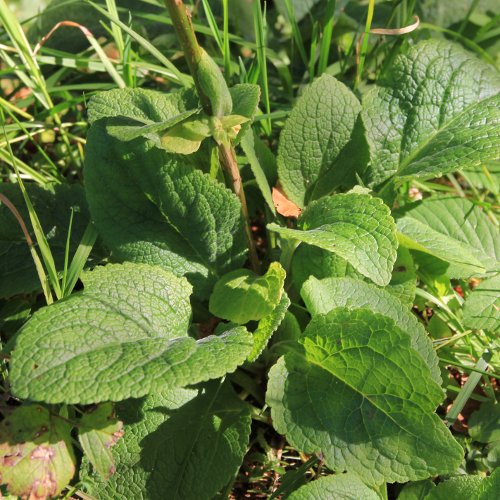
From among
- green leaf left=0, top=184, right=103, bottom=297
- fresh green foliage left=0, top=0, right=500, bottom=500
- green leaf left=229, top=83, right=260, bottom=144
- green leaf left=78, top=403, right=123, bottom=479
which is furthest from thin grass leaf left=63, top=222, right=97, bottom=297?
green leaf left=229, top=83, right=260, bottom=144

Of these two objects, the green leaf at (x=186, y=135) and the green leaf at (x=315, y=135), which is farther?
the green leaf at (x=315, y=135)

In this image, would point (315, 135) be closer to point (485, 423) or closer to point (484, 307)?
point (484, 307)

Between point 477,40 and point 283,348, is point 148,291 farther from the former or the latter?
point 477,40

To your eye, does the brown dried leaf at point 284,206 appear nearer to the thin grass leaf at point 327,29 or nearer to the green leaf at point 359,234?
the green leaf at point 359,234

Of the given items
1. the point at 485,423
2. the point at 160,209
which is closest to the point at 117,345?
the point at 160,209

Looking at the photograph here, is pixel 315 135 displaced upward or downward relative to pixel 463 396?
upward

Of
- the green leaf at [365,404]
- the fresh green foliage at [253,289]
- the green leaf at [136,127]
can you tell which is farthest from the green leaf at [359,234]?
the green leaf at [136,127]

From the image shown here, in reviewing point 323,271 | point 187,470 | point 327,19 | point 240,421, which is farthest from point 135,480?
point 327,19
